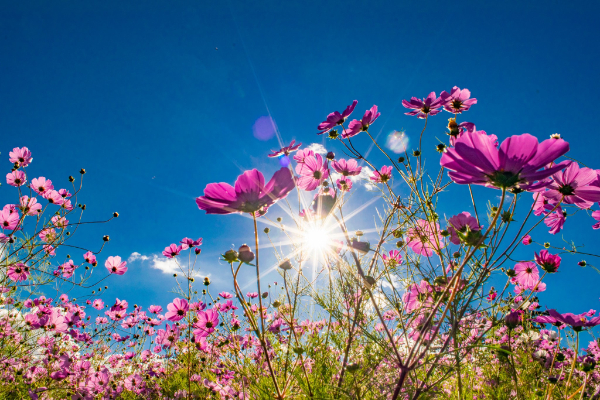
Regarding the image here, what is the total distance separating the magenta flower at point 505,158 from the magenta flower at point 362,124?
2.77 feet

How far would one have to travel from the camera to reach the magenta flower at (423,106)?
136 cm

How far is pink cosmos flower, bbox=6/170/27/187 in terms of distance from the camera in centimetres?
213

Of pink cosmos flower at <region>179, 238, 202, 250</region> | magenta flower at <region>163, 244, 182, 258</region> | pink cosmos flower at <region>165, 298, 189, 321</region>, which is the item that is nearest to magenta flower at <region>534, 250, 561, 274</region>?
pink cosmos flower at <region>165, 298, 189, 321</region>

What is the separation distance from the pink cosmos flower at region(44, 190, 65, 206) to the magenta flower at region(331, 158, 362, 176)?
200 cm

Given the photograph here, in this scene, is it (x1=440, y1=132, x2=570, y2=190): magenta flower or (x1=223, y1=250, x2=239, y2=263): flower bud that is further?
(x1=223, y1=250, x2=239, y2=263): flower bud

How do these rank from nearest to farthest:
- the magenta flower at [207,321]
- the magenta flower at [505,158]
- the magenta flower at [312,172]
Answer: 1. the magenta flower at [505,158]
2. the magenta flower at [312,172]
3. the magenta flower at [207,321]

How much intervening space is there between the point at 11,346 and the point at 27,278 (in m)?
0.83

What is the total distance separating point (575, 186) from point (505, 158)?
0.42 m

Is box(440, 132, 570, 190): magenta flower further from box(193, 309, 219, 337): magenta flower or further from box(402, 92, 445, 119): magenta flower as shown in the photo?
box(193, 309, 219, 337): magenta flower

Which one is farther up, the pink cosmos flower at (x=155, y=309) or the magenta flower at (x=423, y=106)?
the magenta flower at (x=423, y=106)

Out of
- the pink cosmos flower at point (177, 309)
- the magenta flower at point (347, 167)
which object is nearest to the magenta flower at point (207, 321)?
the pink cosmos flower at point (177, 309)

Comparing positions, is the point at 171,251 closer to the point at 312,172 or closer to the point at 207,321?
the point at 207,321

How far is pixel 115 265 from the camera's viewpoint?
8.52 feet

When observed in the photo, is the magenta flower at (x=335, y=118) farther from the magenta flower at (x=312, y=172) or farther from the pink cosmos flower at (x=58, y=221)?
the pink cosmos flower at (x=58, y=221)
